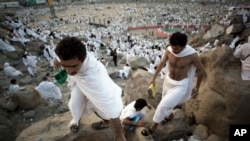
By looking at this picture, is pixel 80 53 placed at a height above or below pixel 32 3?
below

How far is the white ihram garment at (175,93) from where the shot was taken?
3.12 meters

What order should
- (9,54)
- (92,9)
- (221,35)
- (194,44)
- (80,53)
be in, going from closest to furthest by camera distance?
(80,53)
(9,54)
(221,35)
(194,44)
(92,9)

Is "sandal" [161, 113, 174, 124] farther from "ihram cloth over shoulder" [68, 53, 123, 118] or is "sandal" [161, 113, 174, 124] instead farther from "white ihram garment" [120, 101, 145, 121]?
"ihram cloth over shoulder" [68, 53, 123, 118]

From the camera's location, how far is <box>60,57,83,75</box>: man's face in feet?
6.81

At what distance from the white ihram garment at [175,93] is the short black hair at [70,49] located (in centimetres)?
155

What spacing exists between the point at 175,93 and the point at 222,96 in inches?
35.7

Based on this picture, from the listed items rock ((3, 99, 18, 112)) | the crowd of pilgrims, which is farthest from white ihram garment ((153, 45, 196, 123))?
the crowd of pilgrims

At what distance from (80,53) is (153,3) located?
38829 mm

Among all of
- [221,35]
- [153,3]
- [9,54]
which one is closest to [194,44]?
[221,35]

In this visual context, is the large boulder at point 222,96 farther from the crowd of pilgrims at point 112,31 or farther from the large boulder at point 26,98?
the crowd of pilgrims at point 112,31

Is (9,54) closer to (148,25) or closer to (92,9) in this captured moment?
(148,25)

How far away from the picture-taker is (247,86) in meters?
3.34

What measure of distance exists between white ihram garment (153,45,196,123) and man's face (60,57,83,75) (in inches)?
57.3

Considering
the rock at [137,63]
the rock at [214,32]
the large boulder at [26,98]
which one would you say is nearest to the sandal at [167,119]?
the large boulder at [26,98]
